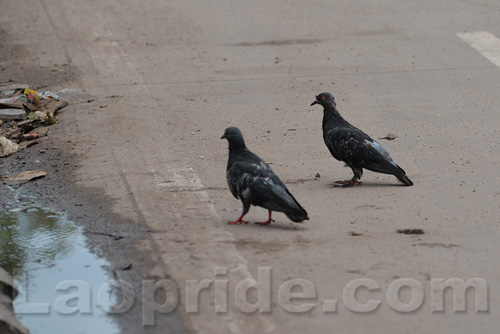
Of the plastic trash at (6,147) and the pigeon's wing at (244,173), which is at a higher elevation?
the pigeon's wing at (244,173)

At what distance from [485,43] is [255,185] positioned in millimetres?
8462

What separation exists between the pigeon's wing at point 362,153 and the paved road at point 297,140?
248 mm

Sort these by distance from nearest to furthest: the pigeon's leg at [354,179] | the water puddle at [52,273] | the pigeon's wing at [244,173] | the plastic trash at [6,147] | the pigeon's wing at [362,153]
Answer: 1. the water puddle at [52,273]
2. the pigeon's wing at [244,173]
3. the pigeon's wing at [362,153]
4. the pigeon's leg at [354,179]
5. the plastic trash at [6,147]

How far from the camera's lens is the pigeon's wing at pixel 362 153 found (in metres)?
8.95

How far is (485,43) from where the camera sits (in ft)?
48.8

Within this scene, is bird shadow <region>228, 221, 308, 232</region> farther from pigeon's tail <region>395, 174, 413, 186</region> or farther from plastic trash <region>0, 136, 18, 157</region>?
plastic trash <region>0, 136, 18, 157</region>

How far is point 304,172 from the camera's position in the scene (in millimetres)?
9672

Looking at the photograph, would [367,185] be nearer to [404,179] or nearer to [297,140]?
[404,179]

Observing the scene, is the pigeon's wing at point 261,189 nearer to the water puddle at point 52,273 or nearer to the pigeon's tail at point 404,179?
the water puddle at point 52,273

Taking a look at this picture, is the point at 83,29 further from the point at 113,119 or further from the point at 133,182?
the point at 133,182

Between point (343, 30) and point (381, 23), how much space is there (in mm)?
842

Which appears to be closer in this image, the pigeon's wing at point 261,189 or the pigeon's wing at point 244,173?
the pigeon's wing at point 261,189

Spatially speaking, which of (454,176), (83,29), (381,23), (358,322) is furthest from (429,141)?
(83,29)

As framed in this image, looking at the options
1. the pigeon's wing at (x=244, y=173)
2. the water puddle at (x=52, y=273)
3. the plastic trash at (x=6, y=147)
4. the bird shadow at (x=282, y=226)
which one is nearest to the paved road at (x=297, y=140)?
the bird shadow at (x=282, y=226)
